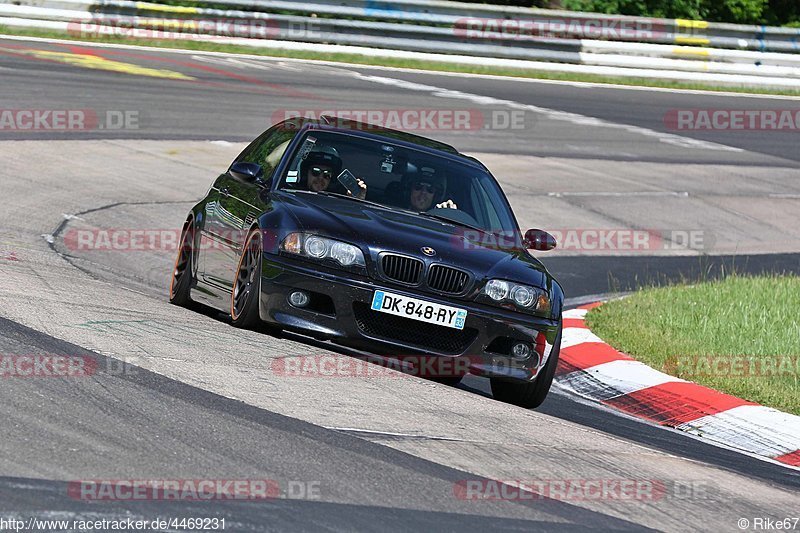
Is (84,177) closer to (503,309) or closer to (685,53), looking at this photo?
(503,309)

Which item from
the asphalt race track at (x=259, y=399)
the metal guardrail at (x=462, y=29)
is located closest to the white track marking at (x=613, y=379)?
the asphalt race track at (x=259, y=399)

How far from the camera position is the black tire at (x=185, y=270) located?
374 inches

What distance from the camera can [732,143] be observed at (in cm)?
2486

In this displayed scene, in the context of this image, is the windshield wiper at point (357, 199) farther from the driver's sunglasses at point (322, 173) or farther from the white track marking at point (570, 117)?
the white track marking at point (570, 117)

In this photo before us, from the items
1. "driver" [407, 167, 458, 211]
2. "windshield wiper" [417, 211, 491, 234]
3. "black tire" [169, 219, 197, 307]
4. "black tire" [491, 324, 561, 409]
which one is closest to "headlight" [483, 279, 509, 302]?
"black tire" [491, 324, 561, 409]

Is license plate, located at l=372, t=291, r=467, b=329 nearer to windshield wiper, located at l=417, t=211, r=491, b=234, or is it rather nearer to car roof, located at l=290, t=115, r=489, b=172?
windshield wiper, located at l=417, t=211, r=491, b=234

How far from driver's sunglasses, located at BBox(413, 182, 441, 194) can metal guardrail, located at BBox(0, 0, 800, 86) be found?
17.9 metres

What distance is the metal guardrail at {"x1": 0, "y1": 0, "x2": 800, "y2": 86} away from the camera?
2627 cm

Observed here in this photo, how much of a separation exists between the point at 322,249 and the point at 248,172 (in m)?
1.26

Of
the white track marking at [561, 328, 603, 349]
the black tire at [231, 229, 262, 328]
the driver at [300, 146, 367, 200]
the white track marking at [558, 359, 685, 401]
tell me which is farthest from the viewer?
the white track marking at [561, 328, 603, 349]

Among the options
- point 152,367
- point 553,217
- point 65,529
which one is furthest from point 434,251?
point 553,217

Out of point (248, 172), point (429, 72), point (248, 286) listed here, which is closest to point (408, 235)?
point (248, 286)

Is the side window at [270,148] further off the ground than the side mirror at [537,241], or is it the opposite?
the side window at [270,148]

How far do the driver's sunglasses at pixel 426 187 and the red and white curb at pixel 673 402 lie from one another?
1.62 m
